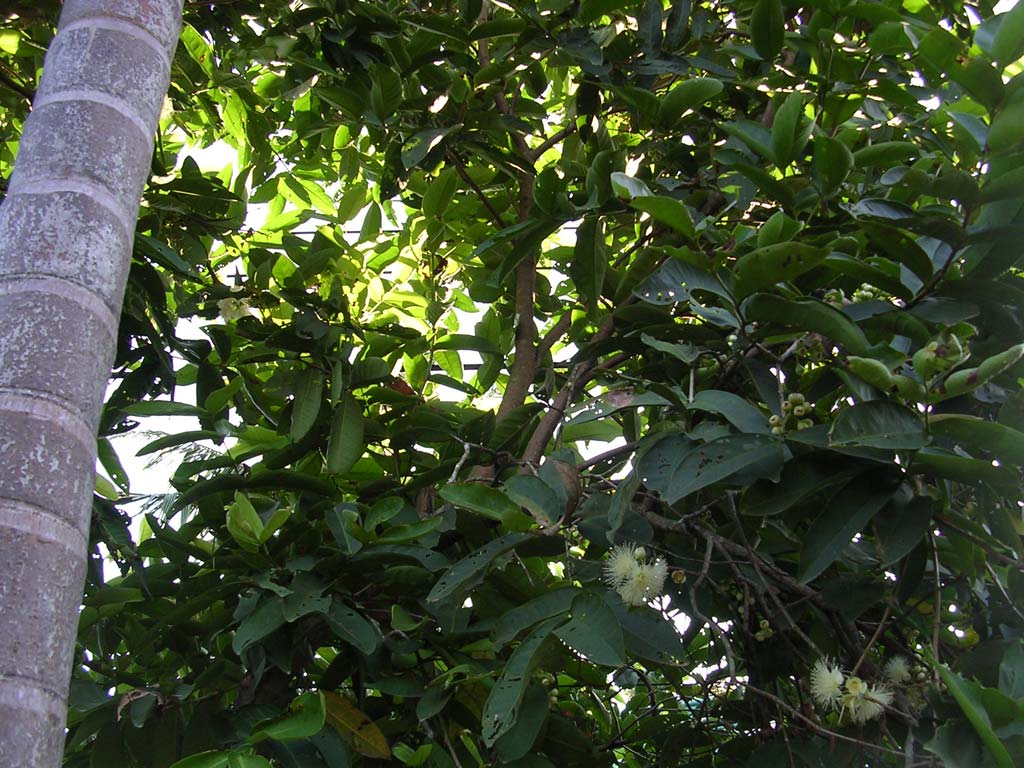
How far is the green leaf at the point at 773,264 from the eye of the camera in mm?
1373

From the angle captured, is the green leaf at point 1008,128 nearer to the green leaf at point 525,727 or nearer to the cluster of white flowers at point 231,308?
the green leaf at point 525,727

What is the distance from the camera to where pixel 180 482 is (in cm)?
195

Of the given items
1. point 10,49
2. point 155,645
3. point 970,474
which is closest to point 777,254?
point 970,474

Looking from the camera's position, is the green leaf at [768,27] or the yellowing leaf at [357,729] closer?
the yellowing leaf at [357,729]

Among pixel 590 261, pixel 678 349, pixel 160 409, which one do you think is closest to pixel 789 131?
pixel 678 349

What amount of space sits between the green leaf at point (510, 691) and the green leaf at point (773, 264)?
530 millimetres

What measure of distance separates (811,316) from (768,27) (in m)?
0.70

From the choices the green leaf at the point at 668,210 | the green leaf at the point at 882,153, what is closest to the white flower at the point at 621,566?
the green leaf at the point at 668,210

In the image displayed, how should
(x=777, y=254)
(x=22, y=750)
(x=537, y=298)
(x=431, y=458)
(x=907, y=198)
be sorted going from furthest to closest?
(x=537, y=298), (x=431, y=458), (x=907, y=198), (x=777, y=254), (x=22, y=750)

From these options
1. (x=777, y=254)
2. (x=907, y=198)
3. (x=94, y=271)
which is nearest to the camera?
(x=94, y=271)

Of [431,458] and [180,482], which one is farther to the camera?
[431,458]

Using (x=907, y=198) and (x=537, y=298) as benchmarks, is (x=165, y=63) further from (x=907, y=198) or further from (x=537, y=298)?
(x=537, y=298)

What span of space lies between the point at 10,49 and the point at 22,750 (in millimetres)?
1835

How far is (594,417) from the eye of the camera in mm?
1639
